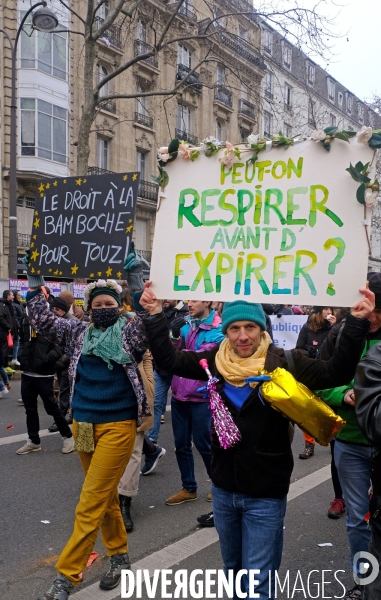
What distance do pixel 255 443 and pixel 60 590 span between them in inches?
57.6

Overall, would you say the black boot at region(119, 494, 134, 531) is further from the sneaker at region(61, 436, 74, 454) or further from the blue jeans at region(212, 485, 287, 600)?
the sneaker at region(61, 436, 74, 454)

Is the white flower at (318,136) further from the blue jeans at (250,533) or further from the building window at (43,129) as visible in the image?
the building window at (43,129)

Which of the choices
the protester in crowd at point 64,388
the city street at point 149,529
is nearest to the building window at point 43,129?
the protester in crowd at point 64,388

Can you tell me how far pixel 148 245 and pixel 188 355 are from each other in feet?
89.0

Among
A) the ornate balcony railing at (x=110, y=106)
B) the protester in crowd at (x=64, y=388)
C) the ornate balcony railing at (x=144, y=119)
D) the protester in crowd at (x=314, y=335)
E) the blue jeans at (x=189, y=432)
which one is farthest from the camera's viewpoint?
the ornate balcony railing at (x=144, y=119)

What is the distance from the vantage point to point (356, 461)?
10.2 feet

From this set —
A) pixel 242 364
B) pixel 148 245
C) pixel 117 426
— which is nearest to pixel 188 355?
pixel 242 364

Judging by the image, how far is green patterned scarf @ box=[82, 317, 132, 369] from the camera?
3.28 meters

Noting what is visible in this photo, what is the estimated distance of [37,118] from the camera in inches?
891

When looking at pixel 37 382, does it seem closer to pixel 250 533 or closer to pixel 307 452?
pixel 307 452

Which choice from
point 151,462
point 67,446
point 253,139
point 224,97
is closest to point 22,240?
point 224,97

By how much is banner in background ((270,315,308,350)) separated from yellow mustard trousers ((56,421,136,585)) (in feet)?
22.1

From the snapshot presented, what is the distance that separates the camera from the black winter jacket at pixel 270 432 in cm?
238

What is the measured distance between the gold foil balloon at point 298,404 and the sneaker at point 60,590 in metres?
1.64
